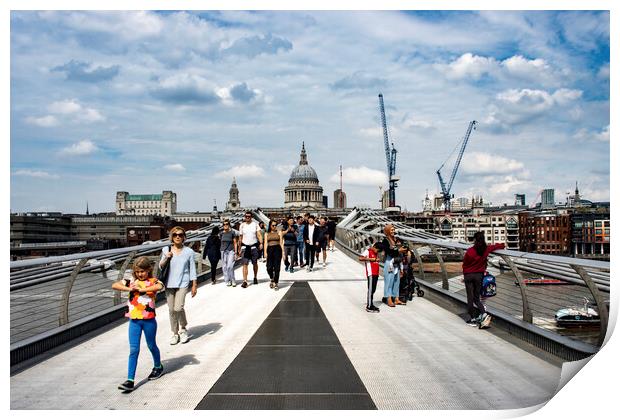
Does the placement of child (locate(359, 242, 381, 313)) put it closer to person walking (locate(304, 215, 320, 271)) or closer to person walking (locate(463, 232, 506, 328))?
person walking (locate(463, 232, 506, 328))

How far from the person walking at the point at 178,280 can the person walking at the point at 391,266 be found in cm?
375

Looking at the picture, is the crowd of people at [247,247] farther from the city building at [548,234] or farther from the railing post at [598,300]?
the city building at [548,234]

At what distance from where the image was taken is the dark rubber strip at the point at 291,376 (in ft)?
16.8

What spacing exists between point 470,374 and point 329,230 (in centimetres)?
1768

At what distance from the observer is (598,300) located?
5957 mm

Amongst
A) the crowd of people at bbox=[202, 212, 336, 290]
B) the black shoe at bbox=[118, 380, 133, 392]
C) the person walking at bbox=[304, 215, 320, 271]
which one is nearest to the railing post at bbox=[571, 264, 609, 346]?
the black shoe at bbox=[118, 380, 133, 392]

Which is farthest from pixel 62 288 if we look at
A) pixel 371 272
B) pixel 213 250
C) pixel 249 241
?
pixel 213 250

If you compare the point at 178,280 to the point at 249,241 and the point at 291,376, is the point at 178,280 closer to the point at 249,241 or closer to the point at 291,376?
the point at 291,376

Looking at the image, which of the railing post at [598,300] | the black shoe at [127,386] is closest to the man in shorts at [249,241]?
the black shoe at [127,386]

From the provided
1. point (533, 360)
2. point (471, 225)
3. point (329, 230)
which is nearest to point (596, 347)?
point (533, 360)

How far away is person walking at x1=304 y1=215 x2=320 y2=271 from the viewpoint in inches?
668

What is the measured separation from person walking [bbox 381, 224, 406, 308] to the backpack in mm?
2165
